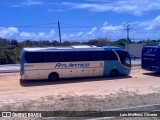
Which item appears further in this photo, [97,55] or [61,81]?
[97,55]

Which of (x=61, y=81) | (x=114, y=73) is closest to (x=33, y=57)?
(x=61, y=81)

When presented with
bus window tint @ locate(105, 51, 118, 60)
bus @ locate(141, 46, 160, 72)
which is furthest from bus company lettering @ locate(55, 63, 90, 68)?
bus @ locate(141, 46, 160, 72)

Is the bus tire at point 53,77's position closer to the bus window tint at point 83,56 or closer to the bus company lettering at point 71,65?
the bus company lettering at point 71,65

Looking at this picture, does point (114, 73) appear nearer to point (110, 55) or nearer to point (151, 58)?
point (110, 55)

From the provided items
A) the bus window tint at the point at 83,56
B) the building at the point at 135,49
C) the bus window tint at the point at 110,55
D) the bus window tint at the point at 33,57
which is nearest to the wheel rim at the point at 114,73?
the bus window tint at the point at 110,55

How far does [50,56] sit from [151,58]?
32.5 feet

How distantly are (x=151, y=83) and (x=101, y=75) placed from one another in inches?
193

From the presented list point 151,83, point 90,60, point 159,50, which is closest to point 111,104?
point 151,83

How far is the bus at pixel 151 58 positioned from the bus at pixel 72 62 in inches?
99.4

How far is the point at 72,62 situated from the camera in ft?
91.8

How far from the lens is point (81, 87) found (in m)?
24.3

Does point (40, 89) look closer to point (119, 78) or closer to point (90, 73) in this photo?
point (90, 73)

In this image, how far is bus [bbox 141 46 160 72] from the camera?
31111 mm

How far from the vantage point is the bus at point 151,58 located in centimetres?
3111
